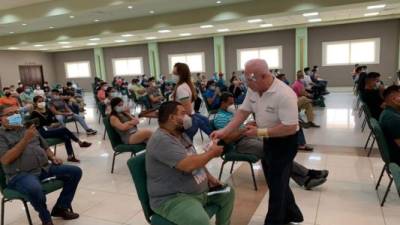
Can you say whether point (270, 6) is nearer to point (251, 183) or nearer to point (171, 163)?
point (251, 183)

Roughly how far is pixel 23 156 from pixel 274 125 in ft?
6.73

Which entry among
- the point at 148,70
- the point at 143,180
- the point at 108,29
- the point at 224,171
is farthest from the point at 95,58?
the point at 143,180

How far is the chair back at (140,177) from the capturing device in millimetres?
1938

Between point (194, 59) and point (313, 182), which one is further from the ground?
point (194, 59)

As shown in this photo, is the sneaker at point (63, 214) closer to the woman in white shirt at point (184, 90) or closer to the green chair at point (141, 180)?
the green chair at point (141, 180)

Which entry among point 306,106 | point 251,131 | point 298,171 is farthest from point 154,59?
point 251,131

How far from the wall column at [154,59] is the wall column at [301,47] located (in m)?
7.56

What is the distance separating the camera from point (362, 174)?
3.54m

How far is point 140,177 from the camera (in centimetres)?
195

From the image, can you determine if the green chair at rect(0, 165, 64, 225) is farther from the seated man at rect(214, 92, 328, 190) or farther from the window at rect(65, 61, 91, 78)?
the window at rect(65, 61, 91, 78)

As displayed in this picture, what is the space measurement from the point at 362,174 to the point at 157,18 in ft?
26.6

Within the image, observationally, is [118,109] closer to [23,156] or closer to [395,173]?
[23,156]

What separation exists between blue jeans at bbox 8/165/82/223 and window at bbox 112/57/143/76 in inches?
621

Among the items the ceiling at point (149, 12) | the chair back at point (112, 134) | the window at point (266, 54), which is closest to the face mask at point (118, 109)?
the chair back at point (112, 134)
